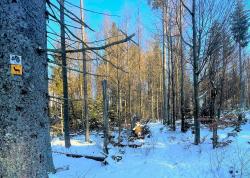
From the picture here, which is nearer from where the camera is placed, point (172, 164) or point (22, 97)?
point (22, 97)

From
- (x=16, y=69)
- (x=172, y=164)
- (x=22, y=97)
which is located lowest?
(x=172, y=164)

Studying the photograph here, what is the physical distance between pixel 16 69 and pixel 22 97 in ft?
0.44

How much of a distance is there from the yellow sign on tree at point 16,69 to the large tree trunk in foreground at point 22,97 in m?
0.01

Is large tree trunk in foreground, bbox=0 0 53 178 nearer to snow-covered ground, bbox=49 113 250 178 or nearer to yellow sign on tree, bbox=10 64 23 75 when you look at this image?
yellow sign on tree, bbox=10 64 23 75

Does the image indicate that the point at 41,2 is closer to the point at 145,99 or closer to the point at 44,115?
the point at 44,115

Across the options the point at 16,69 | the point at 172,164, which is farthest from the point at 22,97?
the point at 172,164

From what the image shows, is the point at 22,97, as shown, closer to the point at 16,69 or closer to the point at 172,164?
the point at 16,69

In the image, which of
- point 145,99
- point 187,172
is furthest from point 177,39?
point 145,99

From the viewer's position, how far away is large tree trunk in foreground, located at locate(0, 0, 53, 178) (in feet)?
4.94

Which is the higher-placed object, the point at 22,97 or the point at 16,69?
the point at 16,69

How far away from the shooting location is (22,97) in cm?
156

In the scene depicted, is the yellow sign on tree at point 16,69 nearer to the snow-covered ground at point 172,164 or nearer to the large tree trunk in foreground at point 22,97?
the large tree trunk in foreground at point 22,97

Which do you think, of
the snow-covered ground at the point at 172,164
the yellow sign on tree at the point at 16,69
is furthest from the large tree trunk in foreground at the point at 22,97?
the snow-covered ground at the point at 172,164

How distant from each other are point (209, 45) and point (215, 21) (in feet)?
3.03
